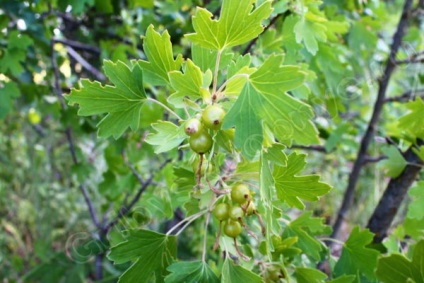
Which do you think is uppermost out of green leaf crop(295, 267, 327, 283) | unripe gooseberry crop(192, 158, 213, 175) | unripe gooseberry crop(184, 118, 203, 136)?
unripe gooseberry crop(184, 118, 203, 136)

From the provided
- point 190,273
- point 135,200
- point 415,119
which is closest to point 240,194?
point 190,273

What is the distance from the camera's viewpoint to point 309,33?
0.75m

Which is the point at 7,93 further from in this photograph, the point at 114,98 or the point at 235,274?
the point at 235,274

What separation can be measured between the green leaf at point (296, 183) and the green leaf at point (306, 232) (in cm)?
14

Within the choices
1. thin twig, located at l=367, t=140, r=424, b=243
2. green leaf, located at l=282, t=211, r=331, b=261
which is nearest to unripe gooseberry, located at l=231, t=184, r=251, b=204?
green leaf, located at l=282, t=211, r=331, b=261

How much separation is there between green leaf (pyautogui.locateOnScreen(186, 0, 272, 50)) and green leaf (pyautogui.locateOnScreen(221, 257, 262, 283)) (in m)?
0.29

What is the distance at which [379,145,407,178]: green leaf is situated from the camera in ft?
2.94

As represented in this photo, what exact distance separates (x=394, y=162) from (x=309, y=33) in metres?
0.34

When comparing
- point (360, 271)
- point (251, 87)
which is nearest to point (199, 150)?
point (251, 87)

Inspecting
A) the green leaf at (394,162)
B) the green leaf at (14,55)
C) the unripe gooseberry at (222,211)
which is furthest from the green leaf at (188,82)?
the green leaf at (14,55)

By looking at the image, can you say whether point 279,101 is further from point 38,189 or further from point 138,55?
point 38,189

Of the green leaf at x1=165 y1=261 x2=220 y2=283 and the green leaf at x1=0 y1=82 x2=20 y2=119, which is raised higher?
the green leaf at x1=0 y1=82 x2=20 y2=119

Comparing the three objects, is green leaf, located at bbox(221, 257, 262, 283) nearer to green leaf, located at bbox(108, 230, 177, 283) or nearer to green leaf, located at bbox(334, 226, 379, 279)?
green leaf, located at bbox(108, 230, 177, 283)

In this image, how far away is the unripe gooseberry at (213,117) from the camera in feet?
1.65
